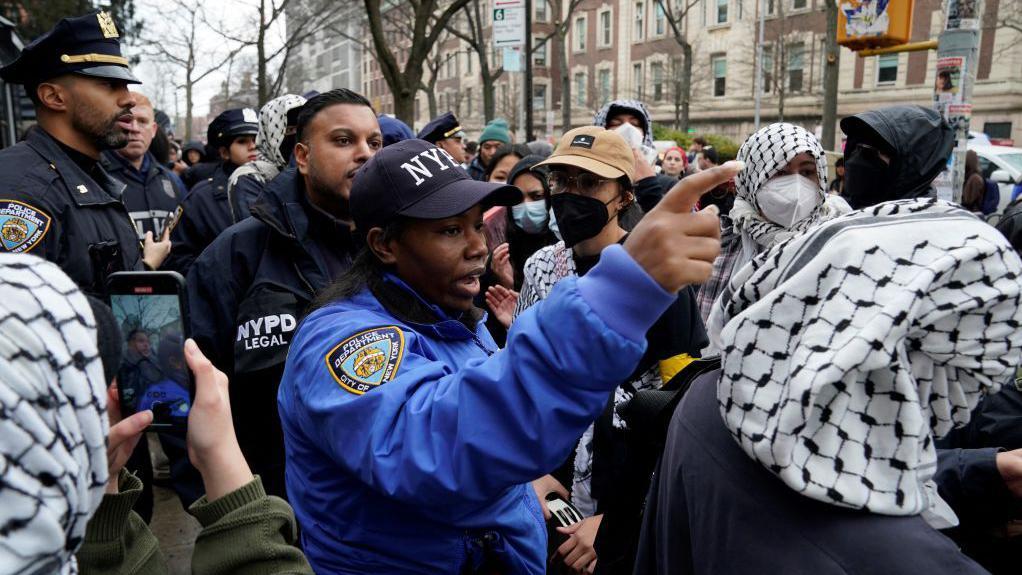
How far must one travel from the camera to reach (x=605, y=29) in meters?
44.2

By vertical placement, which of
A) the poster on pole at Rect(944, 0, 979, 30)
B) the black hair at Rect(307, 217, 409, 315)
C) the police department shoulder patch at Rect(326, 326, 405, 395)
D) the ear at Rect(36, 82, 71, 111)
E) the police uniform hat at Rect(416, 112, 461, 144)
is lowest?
the police department shoulder patch at Rect(326, 326, 405, 395)

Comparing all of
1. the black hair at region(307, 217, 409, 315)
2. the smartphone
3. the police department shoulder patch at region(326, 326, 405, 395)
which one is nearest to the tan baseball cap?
the black hair at region(307, 217, 409, 315)

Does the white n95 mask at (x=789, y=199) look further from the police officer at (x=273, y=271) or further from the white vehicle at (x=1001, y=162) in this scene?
the white vehicle at (x=1001, y=162)

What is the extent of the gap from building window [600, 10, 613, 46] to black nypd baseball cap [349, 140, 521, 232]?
44.5m

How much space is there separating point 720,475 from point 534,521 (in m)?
0.72

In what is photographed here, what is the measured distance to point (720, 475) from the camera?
136cm

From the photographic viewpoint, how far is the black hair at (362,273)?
6.38ft

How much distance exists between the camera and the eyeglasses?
3.16 metres

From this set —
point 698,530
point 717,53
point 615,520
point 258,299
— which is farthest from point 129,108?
point 717,53

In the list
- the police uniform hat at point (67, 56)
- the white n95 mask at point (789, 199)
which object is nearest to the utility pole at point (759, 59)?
the white n95 mask at point (789, 199)

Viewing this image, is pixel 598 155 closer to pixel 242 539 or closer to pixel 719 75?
pixel 242 539

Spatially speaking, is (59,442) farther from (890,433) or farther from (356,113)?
(356,113)

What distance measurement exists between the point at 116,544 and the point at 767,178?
3.01 meters

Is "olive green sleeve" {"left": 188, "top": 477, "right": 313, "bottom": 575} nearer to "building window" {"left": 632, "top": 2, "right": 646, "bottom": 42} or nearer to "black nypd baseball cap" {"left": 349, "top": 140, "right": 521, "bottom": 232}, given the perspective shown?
"black nypd baseball cap" {"left": 349, "top": 140, "right": 521, "bottom": 232}
